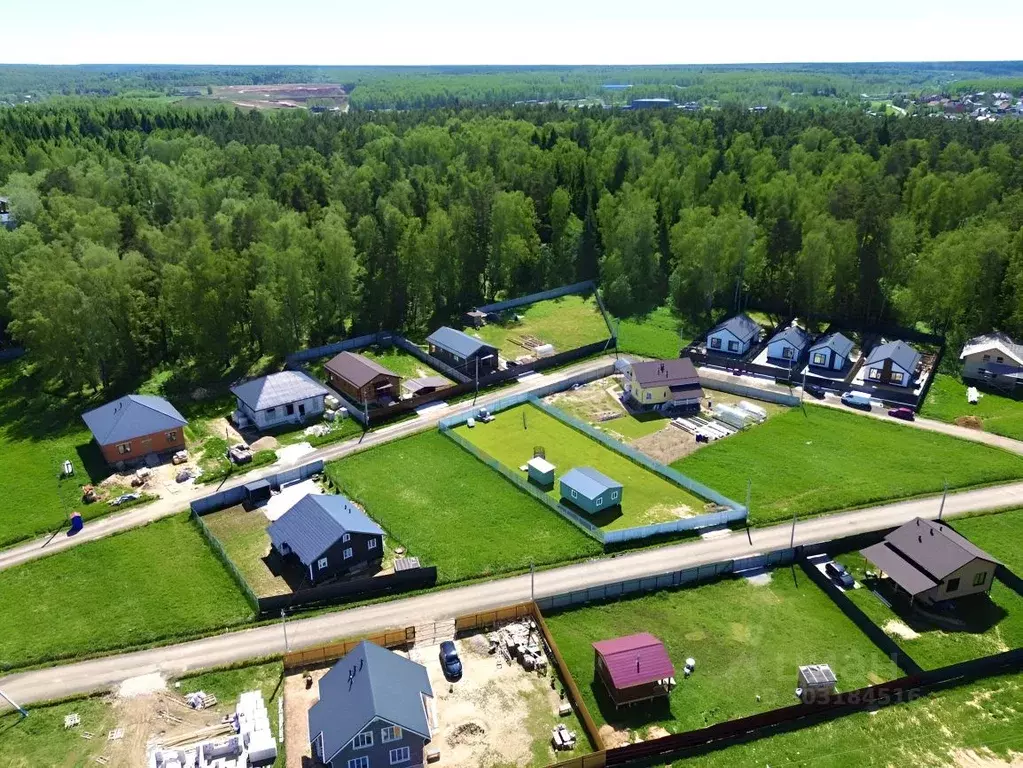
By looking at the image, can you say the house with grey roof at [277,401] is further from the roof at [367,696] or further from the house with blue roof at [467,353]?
the roof at [367,696]

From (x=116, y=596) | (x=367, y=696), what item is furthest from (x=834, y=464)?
(x=116, y=596)

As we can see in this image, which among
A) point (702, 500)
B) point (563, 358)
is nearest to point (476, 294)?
point (563, 358)

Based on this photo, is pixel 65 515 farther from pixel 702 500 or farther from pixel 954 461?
pixel 954 461

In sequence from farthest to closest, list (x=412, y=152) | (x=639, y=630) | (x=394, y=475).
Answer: (x=412, y=152), (x=394, y=475), (x=639, y=630)

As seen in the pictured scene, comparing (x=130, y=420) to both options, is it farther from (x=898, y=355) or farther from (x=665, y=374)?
(x=898, y=355)

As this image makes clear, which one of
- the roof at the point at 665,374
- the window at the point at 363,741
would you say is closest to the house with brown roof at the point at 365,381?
the roof at the point at 665,374

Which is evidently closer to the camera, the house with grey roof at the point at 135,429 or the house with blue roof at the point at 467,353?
the house with grey roof at the point at 135,429

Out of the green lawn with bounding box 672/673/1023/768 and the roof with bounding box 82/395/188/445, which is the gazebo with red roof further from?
the roof with bounding box 82/395/188/445
